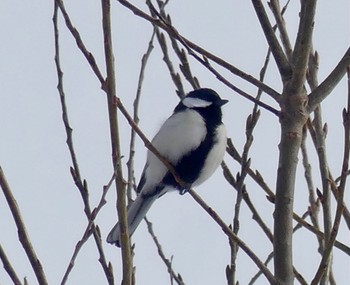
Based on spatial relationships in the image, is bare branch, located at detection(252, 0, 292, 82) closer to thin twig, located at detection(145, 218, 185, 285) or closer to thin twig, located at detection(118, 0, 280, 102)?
thin twig, located at detection(118, 0, 280, 102)

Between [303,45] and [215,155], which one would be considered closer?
[303,45]

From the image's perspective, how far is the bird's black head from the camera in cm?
350

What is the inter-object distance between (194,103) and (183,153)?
41cm

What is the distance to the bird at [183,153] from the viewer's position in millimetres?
3289

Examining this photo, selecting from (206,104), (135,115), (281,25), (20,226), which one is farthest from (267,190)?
(206,104)

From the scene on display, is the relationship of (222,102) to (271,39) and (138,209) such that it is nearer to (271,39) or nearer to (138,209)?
(138,209)

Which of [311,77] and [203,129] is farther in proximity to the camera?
[203,129]

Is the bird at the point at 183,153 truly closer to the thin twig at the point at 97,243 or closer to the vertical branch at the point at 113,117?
the thin twig at the point at 97,243

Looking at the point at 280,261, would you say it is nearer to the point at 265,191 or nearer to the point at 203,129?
the point at 265,191

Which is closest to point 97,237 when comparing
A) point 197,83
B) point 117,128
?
point 117,128

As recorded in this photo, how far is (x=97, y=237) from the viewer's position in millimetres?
1912

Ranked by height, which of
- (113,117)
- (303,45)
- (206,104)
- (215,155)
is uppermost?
(206,104)

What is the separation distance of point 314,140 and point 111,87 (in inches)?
33.5

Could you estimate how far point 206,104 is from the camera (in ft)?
11.9
